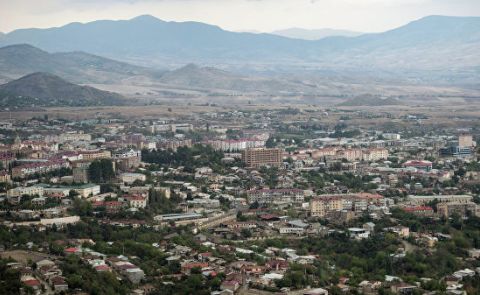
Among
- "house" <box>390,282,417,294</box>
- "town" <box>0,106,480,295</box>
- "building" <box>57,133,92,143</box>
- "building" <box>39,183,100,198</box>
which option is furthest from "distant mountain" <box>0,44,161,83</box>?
"house" <box>390,282,417,294</box>

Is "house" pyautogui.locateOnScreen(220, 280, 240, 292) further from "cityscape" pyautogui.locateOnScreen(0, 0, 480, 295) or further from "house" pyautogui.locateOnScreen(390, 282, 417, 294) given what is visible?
"house" pyautogui.locateOnScreen(390, 282, 417, 294)

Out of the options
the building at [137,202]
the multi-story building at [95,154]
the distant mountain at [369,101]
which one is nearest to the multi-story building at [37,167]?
the multi-story building at [95,154]

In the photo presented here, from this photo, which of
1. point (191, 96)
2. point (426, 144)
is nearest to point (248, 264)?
point (426, 144)

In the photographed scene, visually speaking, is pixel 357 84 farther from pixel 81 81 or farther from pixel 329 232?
pixel 329 232

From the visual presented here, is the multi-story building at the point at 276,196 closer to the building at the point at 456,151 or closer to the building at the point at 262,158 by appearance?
the building at the point at 262,158

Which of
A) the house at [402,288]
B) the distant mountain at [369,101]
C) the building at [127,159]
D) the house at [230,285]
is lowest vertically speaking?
the distant mountain at [369,101]
